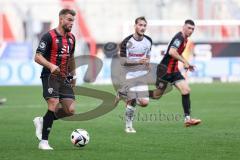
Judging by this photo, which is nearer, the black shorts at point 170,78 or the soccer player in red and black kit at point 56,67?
the soccer player in red and black kit at point 56,67

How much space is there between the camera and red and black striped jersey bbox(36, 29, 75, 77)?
1226 centimetres

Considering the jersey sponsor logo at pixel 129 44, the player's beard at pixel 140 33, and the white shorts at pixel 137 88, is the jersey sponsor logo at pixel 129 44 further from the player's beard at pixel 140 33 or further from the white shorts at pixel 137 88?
the white shorts at pixel 137 88

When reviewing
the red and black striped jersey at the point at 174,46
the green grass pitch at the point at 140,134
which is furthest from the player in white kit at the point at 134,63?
the red and black striped jersey at the point at 174,46

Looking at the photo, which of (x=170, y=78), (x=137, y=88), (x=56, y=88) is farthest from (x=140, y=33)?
(x=56, y=88)

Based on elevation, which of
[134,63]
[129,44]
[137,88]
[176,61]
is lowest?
[137,88]

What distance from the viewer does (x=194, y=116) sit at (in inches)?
766

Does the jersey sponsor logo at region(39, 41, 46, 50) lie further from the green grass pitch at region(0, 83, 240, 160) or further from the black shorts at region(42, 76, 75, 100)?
the green grass pitch at region(0, 83, 240, 160)

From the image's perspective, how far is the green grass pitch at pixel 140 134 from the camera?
459 inches

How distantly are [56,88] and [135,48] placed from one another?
3887 mm

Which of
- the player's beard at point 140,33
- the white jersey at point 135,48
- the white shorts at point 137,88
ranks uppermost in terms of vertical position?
the player's beard at point 140,33

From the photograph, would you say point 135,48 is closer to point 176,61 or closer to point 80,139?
point 176,61

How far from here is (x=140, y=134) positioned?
1502cm

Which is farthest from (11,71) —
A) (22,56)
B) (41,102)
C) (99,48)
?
(41,102)

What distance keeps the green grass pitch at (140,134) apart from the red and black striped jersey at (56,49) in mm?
1412
